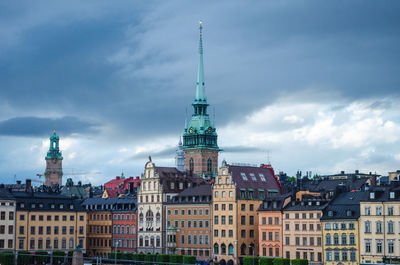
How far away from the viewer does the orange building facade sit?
144 metres

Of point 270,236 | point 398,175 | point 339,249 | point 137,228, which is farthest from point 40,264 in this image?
point 398,175

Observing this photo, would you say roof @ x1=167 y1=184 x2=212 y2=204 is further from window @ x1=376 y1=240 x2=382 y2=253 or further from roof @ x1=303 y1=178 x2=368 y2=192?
window @ x1=376 y1=240 x2=382 y2=253

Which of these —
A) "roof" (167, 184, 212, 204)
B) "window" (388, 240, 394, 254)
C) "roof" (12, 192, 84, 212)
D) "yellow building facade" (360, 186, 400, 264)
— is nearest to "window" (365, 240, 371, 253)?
"yellow building facade" (360, 186, 400, 264)

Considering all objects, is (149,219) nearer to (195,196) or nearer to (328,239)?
(195,196)

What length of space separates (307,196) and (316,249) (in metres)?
11.9

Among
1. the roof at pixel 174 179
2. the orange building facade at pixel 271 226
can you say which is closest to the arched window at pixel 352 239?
the orange building facade at pixel 271 226

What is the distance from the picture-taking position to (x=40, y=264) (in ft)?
490

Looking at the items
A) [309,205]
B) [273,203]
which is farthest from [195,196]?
[309,205]

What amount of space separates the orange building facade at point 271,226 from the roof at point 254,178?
8.23 metres

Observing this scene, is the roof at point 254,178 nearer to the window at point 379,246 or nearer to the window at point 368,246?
the window at point 368,246

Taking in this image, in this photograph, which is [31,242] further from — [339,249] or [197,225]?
[339,249]

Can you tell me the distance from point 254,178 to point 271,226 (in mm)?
16981

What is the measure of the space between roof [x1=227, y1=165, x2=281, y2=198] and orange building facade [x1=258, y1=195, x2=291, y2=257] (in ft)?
27.0

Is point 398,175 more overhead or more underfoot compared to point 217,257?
more overhead
